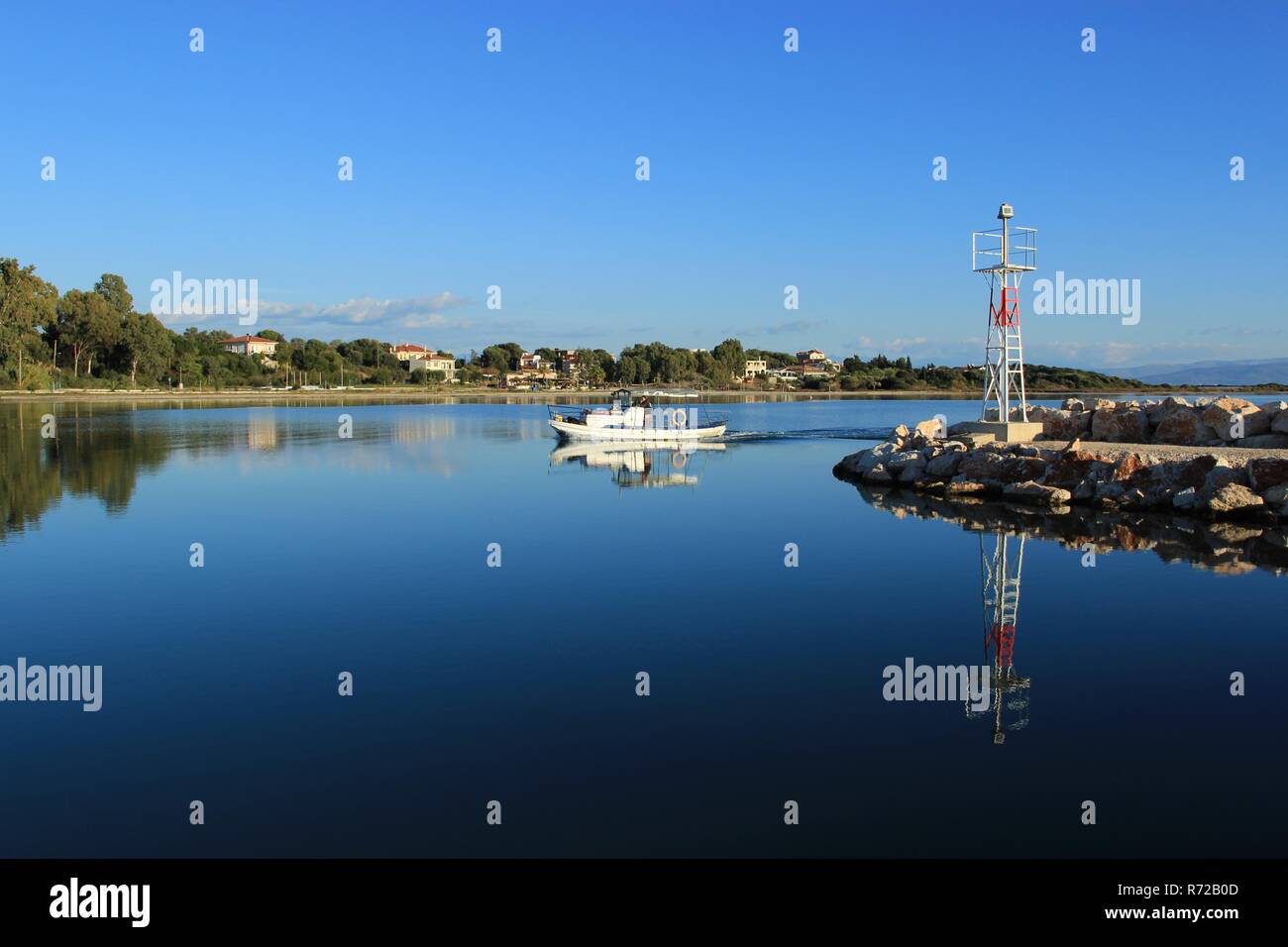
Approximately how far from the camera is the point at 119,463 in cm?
3092

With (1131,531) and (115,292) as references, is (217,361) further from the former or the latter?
(1131,531)

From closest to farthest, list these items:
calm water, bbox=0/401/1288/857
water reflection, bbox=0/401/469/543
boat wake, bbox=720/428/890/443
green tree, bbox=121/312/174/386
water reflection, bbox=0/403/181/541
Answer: calm water, bbox=0/401/1288/857 → water reflection, bbox=0/403/181/541 → water reflection, bbox=0/401/469/543 → boat wake, bbox=720/428/890/443 → green tree, bbox=121/312/174/386

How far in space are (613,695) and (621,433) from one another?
3852 cm

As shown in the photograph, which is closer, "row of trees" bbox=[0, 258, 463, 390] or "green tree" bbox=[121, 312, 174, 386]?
"row of trees" bbox=[0, 258, 463, 390]

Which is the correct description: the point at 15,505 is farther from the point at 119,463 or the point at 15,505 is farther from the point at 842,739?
the point at 842,739

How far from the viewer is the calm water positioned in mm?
6637

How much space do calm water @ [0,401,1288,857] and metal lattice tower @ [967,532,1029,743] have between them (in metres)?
0.14

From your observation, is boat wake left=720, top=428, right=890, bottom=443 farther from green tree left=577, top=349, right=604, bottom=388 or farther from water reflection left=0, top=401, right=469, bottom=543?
green tree left=577, top=349, right=604, bottom=388

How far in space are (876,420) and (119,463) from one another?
168 ft

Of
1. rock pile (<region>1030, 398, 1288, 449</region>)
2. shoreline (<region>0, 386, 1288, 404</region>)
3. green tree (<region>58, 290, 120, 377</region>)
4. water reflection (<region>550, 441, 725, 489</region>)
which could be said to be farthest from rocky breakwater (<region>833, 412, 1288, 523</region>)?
green tree (<region>58, 290, 120, 377</region>)

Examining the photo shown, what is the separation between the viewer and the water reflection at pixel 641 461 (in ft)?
101

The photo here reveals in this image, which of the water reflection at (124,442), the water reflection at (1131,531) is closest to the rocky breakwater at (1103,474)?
the water reflection at (1131,531)


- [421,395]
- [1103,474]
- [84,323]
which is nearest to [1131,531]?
[1103,474]

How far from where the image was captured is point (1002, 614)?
490 inches
